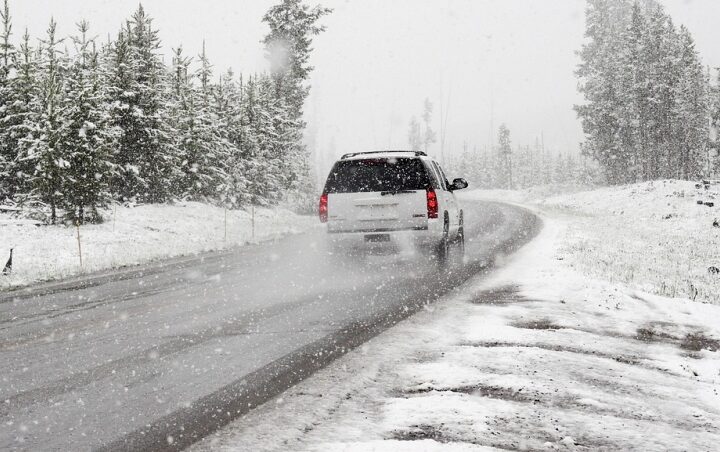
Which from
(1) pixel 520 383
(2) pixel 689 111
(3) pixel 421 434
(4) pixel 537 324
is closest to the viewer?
(3) pixel 421 434

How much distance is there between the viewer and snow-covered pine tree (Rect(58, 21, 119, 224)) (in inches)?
768

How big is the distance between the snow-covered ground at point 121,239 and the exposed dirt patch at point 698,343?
9.96 meters

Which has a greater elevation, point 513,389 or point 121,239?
point 121,239

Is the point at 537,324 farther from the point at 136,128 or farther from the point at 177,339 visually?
the point at 136,128

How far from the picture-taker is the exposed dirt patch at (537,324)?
6192mm

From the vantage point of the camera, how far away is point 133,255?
46.8ft

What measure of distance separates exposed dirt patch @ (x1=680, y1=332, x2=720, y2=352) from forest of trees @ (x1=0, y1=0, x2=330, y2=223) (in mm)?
18438

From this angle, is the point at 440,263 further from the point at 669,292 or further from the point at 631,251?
the point at 631,251

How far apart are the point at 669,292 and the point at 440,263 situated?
13.4 ft

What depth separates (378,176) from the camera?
36.9 ft

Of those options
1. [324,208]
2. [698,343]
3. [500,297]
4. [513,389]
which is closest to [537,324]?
[698,343]

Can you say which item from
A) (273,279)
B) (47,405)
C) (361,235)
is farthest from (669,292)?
(47,405)

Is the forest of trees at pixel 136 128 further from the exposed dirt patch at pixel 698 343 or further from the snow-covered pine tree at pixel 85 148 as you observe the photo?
the exposed dirt patch at pixel 698 343

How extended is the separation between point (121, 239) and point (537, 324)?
51.5 ft
